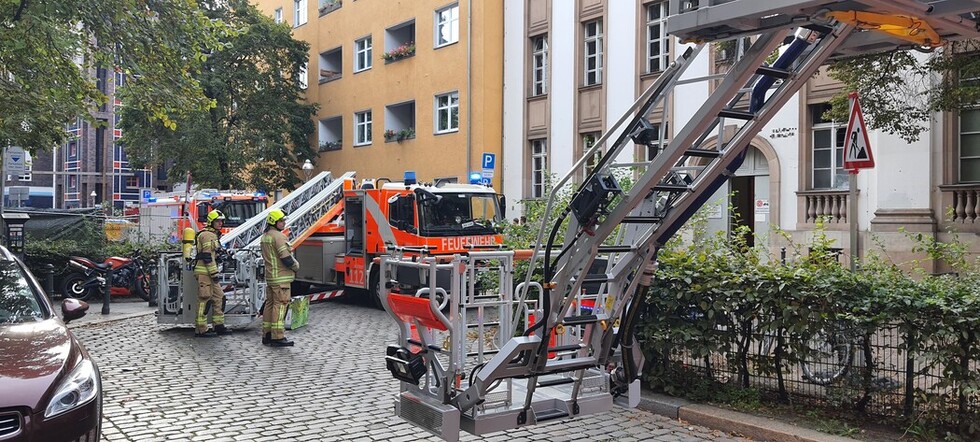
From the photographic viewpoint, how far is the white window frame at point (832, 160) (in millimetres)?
17498

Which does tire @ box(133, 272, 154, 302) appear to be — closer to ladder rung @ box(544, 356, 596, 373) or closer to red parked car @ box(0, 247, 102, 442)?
red parked car @ box(0, 247, 102, 442)

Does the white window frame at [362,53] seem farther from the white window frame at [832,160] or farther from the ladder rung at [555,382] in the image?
the ladder rung at [555,382]

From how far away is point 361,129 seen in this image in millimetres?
32219

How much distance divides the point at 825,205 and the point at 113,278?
15081 millimetres

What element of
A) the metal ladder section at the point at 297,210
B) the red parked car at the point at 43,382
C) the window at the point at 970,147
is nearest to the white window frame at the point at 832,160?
the window at the point at 970,147

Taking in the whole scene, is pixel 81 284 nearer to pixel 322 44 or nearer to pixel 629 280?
pixel 629 280

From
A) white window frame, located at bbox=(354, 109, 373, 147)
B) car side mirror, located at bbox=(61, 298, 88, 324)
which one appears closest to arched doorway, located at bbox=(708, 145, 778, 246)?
car side mirror, located at bbox=(61, 298, 88, 324)

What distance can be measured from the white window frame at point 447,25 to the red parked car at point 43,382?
22.2 meters

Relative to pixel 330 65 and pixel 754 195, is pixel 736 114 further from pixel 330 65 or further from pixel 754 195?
pixel 330 65

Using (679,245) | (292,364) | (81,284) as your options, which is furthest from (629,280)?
(81,284)

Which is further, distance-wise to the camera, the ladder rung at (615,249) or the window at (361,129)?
the window at (361,129)

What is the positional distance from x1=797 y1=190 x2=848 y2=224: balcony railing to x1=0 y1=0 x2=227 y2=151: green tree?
1255 cm

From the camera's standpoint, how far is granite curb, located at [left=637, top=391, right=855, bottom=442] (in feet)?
19.6

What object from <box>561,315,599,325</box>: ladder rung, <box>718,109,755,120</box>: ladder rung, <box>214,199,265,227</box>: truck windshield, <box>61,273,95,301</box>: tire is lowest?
<box>61,273,95,301</box>: tire
